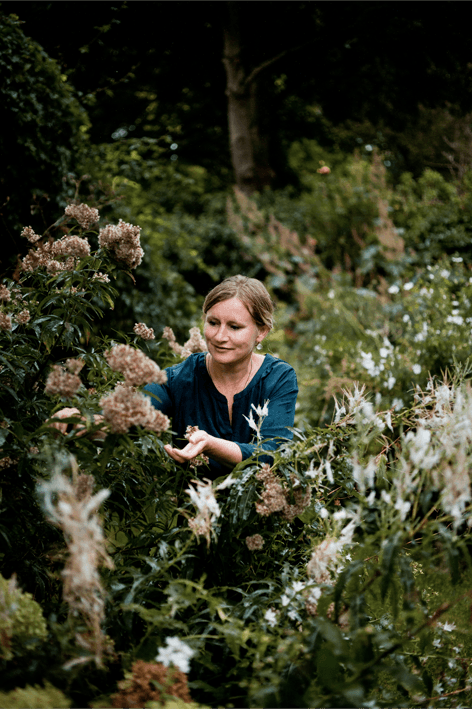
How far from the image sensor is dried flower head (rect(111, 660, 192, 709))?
110 cm

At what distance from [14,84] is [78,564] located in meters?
3.45

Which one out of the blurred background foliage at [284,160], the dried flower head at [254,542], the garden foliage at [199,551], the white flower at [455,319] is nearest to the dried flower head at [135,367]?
the garden foliage at [199,551]

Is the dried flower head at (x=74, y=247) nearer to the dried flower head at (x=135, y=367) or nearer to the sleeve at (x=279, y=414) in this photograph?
the dried flower head at (x=135, y=367)

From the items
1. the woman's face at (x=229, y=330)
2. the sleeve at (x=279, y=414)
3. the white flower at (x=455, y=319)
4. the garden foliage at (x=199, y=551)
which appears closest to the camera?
the garden foliage at (x=199, y=551)

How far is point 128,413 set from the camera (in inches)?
47.6

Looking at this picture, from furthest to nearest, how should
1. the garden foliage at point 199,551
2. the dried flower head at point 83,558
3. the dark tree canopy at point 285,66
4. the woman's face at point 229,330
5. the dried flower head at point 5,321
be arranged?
the dark tree canopy at point 285,66
the woman's face at point 229,330
the dried flower head at point 5,321
the garden foliage at point 199,551
the dried flower head at point 83,558

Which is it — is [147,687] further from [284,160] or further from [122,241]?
[284,160]

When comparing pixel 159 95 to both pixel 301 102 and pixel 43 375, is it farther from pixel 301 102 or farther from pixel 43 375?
pixel 43 375

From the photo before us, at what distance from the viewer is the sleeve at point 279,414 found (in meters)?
1.94

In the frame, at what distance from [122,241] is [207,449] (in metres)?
0.74

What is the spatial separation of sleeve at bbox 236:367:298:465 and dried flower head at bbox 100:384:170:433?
2.27 feet

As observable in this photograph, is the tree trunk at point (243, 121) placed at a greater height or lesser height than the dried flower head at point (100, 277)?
greater

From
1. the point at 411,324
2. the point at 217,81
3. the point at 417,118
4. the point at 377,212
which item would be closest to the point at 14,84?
the point at 411,324

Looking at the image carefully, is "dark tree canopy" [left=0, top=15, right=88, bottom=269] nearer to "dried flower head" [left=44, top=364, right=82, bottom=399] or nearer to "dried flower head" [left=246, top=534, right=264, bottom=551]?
"dried flower head" [left=44, top=364, right=82, bottom=399]
